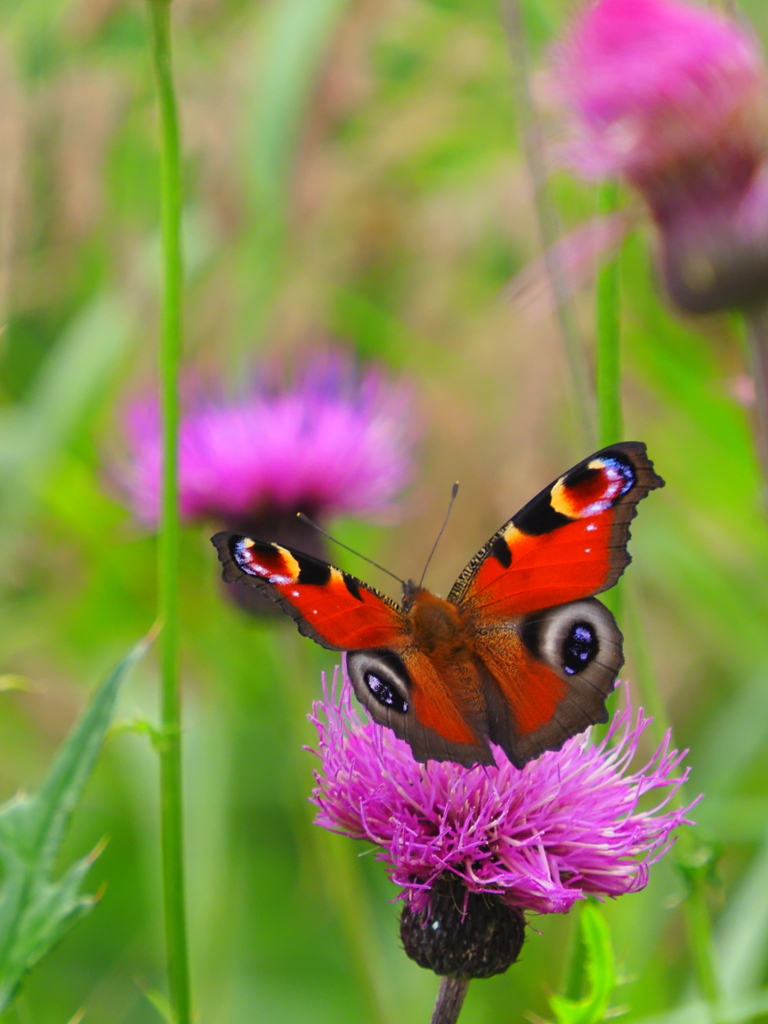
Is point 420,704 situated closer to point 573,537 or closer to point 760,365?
point 573,537

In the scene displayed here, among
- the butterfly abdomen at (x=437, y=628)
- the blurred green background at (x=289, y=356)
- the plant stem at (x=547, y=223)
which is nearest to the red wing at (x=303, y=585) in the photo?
the butterfly abdomen at (x=437, y=628)

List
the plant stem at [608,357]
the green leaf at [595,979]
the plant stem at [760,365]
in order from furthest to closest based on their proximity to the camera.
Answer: the plant stem at [760,365] < the plant stem at [608,357] < the green leaf at [595,979]

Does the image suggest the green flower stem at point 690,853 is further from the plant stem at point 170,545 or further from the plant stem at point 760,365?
the plant stem at point 170,545

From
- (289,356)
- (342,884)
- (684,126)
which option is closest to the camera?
(684,126)

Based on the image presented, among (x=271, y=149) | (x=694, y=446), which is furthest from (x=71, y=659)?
(x=694, y=446)

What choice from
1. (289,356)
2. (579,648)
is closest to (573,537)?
(579,648)

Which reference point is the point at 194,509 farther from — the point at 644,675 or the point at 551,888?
the point at 551,888
